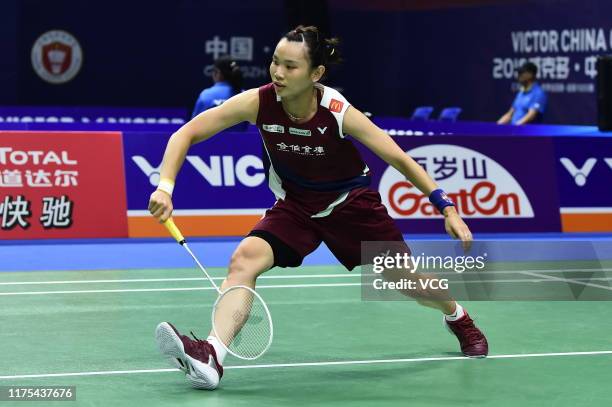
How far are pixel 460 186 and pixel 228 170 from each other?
2.14 meters

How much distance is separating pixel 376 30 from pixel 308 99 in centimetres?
2006

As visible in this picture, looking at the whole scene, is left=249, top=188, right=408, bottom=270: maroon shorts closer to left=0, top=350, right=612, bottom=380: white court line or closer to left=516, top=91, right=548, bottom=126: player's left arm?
left=0, top=350, right=612, bottom=380: white court line

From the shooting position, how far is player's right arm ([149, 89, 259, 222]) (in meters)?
5.44

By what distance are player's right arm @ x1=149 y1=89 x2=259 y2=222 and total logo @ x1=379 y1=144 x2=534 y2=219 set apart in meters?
5.57

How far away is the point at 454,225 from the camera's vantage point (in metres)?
5.25

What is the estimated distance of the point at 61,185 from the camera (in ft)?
34.4

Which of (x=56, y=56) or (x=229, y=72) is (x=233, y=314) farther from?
(x=56, y=56)

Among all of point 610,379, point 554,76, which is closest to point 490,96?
point 554,76

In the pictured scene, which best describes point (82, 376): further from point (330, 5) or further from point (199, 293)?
point (330, 5)

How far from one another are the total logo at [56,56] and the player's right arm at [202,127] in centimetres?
1838

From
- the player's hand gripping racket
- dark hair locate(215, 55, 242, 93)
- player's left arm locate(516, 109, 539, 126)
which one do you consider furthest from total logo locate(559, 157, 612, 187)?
the player's hand gripping racket

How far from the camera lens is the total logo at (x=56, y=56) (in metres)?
23.3

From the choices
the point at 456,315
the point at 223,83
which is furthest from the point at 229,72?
the point at 456,315

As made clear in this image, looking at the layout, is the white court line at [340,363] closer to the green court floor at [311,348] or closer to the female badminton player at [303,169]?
the green court floor at [311,348]
